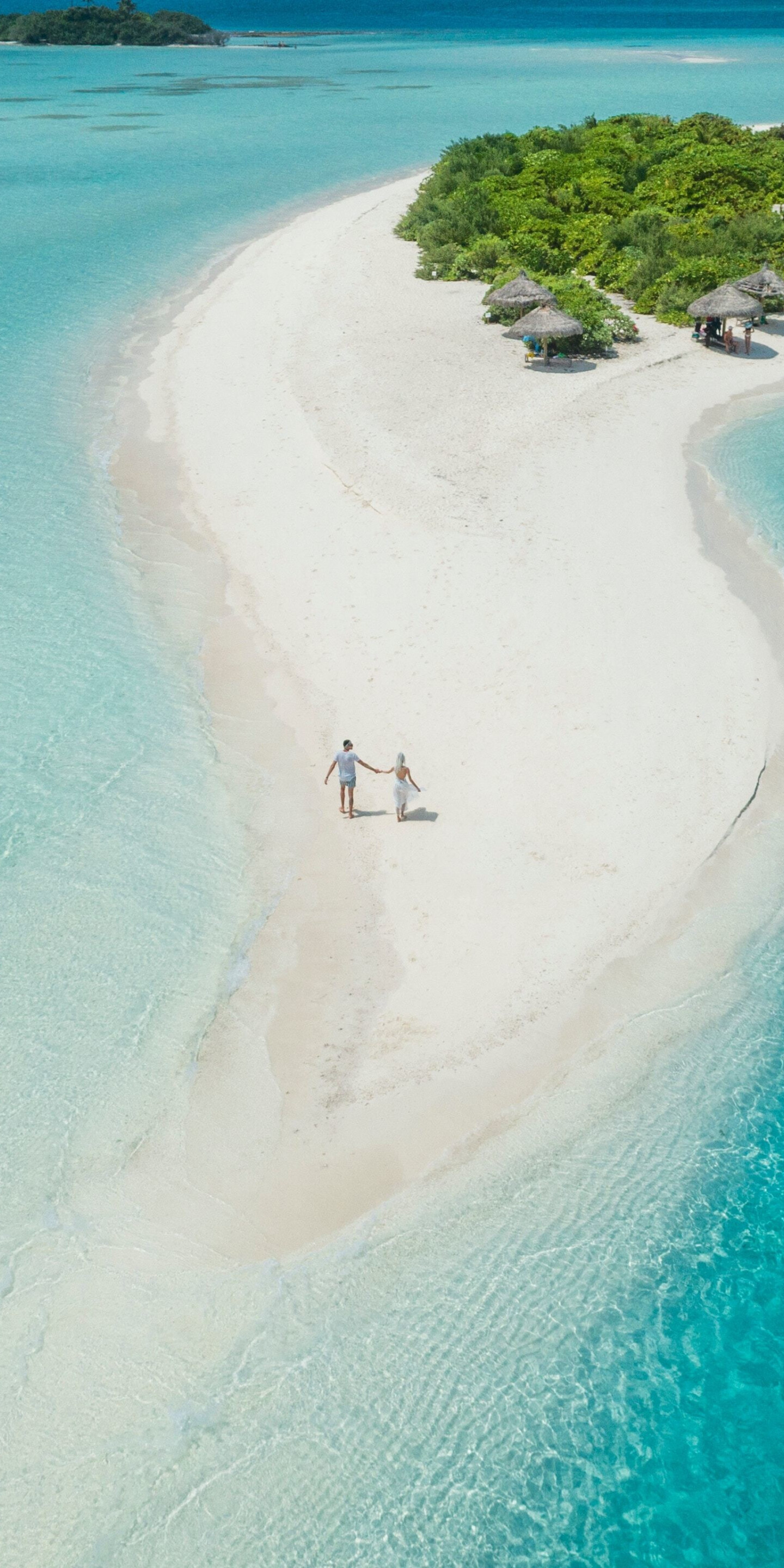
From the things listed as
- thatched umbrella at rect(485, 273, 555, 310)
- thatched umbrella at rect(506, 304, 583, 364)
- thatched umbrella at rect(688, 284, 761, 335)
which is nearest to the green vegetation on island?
thatched umbrella at rect(485, 273, 555, 310)

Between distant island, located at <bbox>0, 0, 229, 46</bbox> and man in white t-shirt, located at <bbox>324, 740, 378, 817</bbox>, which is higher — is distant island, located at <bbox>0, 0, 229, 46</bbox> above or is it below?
above

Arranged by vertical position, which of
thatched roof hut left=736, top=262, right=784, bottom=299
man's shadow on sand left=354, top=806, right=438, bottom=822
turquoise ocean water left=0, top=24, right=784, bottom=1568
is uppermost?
thatched roof hut left=736, top=262, right=784, bottom=299

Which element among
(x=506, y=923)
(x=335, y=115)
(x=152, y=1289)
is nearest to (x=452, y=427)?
(x=506, y=923)

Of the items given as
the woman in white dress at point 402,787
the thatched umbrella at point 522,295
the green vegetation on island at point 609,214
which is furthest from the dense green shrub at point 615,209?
the woman in white dress at point 402,787

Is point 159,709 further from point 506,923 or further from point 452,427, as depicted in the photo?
point 452,427

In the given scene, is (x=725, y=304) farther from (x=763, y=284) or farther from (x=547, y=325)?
(x=547, y=325)

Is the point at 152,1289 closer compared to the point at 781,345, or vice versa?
the point at 152,1289

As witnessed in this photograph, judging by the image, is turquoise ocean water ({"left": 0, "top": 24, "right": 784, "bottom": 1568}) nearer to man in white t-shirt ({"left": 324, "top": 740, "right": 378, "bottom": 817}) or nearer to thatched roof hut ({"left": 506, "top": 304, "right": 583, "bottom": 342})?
man in white t-shirt ({"left": 324, "top": 740, "right": 378, "bottom": 817})

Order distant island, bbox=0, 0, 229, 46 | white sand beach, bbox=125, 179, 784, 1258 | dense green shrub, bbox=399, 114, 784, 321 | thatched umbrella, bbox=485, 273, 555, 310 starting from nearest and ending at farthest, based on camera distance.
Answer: white sand beach, bbox=125, 179, 784, 1258
thatched umbrella, bbox=485, 273, 555, 310
dense green shrub, bbox=399, 114, 784, 321
distant island, bbox=0, 0, 229, 46
